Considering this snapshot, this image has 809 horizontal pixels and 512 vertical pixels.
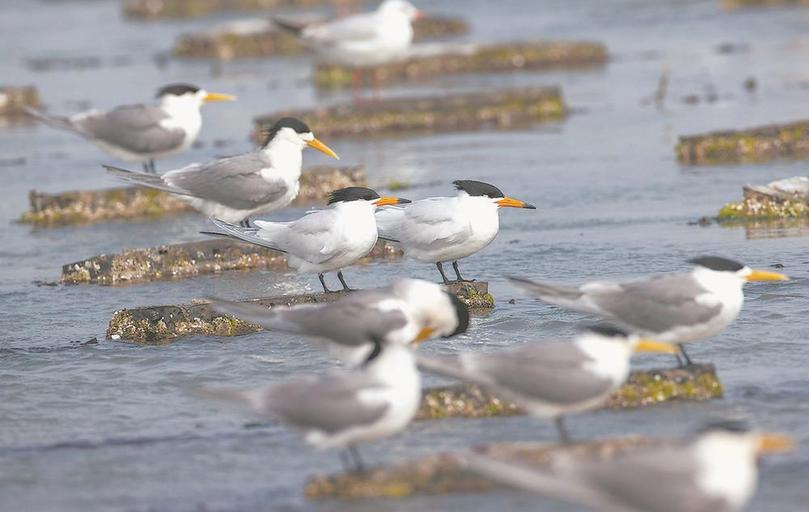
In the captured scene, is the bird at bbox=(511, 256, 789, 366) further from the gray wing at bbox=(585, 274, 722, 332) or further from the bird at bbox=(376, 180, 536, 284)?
A: the bird at bbox=(376, 180, 536, 284)

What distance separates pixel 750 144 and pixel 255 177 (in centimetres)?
479

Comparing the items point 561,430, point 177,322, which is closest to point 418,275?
point 177,322

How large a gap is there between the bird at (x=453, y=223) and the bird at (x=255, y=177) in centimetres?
170

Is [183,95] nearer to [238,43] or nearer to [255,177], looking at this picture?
[255,177]

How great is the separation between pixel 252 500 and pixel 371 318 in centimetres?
122

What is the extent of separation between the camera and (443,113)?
51.9 feet

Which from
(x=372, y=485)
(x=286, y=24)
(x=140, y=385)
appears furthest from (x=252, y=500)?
(x=286, y=24)

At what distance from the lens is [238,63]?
78.9 feet

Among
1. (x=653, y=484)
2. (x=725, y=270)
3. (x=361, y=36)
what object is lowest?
(x=653, y=484)

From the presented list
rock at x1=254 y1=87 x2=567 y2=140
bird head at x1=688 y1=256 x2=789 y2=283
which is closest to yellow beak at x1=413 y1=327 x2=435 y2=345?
bird head at x1=688 y1=256 x2=789 y2=283

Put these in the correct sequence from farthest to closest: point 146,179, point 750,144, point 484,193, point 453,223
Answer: point 750,144, point 146,179, point 484,193, point 453,223

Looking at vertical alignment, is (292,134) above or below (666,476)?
above

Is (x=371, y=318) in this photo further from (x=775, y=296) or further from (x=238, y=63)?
(x=238, y=63)

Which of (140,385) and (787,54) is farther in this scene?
(787,54)
